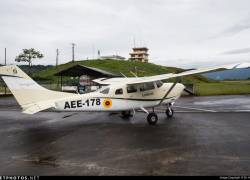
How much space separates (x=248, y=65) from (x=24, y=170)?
9043 millimetres

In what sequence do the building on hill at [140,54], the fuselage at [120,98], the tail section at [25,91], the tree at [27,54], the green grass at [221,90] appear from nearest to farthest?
the tail section at [25,91] → the fuselage at [120,98] → the green grass at [221,90] → the tree at [27,54] → the building on hill at [140,54]

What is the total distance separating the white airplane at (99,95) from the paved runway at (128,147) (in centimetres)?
96

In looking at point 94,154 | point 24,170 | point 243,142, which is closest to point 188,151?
point 243,142

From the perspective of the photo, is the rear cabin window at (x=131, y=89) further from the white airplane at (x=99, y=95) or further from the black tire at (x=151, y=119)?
the black tire at (x=151, y=119)

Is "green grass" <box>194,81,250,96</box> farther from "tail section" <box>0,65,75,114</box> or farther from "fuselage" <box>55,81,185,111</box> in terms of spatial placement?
"tail section" <box>0,65,75,114</box>

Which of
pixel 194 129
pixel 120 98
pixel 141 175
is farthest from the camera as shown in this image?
pixel 120 98

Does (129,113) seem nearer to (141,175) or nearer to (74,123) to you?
(74,123)

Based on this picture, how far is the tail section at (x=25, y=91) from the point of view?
11750 millimetres

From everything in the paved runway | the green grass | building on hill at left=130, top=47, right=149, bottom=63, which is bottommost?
the paved runway

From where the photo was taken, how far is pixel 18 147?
9.23m

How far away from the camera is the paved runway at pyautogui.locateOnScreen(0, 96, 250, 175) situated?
6707 mm

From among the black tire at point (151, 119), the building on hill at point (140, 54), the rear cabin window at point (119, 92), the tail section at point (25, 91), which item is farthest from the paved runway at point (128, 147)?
the building on hill at point (140, 54)

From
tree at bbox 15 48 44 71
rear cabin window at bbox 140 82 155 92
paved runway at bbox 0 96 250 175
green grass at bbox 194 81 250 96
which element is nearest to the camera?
paved runway at bbox 0 96 250 175

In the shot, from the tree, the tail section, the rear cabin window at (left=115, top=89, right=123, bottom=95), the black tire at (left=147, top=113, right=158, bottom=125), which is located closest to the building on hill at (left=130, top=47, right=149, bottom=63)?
the tree
